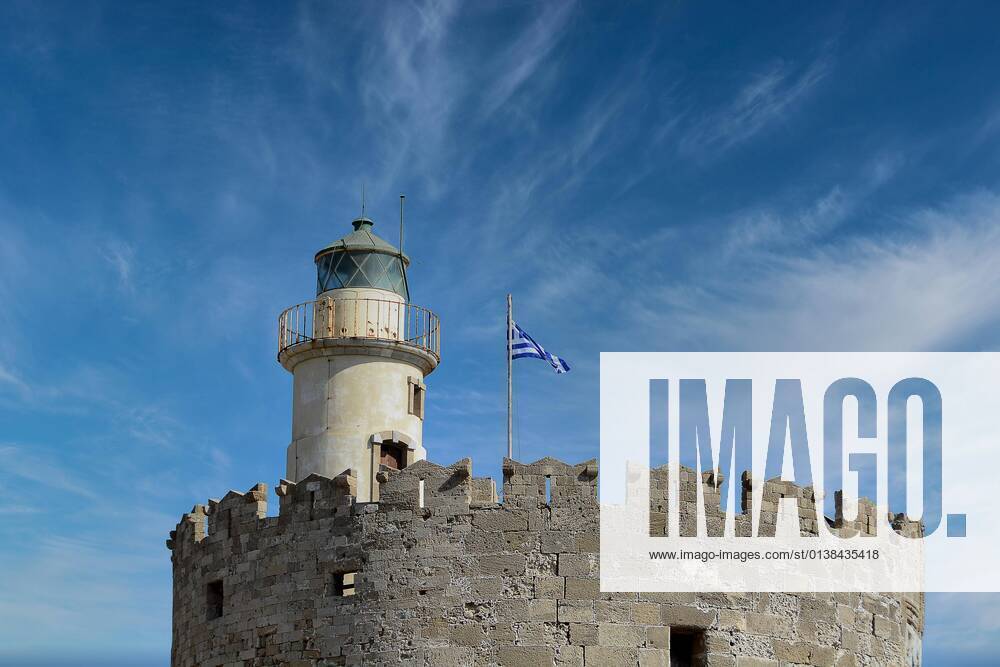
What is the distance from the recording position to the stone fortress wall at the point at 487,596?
19172 mm

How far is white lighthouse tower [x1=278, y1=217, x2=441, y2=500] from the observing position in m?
24.2

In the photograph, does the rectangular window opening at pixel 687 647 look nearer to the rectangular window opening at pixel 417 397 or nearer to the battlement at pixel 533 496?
the battlement at pixel 533 496

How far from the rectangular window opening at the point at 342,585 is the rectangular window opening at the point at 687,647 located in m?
4.25

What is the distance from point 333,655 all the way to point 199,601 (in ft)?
10.6

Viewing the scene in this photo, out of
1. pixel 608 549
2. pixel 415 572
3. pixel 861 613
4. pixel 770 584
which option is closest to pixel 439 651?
pixel 415 572

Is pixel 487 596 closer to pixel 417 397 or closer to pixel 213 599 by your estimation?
pixel 213 599

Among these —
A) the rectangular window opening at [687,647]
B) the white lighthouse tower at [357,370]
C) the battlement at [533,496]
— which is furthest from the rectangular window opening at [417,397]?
the rectangular window opening at [687,647]

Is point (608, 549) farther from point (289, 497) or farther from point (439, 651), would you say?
point (289, 497)

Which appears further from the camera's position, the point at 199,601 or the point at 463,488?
the point at 199,601

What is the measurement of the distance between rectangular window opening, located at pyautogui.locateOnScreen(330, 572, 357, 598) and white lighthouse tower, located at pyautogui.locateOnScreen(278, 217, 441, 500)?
12.0 feet

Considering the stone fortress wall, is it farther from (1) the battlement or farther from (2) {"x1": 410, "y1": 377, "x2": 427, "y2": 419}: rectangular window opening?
(2) {"x1": 410, "y1": 377, "x2": 427, "y2": 419}: rectangular window opening

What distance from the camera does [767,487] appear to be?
803 inches

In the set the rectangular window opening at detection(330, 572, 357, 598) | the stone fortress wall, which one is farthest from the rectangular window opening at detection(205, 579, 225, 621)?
the rectangular window opening at detection(330, 572, 357, 598)

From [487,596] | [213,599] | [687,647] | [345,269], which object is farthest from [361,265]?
[687,647]
